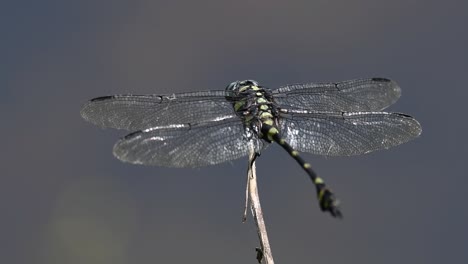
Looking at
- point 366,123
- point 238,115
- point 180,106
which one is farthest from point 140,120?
point 366,123

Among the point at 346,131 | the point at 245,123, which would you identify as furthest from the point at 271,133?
the point at 346,131

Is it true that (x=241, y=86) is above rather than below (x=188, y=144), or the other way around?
above

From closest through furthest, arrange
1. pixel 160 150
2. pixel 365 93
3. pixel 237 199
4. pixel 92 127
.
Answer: pixel 160 150 → pixel 365 93 → pixel 237 199 → pixel 92 127

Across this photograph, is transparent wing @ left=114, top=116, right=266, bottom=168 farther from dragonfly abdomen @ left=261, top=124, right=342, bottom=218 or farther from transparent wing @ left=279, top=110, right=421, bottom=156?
transparent wing @ left=279, top=110, right=421, bottom=156

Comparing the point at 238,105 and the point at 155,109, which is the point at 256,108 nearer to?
the point at 238,105

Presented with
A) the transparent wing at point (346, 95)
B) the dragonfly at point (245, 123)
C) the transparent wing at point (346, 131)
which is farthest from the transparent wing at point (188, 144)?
the transparent wing at point (346, 95)

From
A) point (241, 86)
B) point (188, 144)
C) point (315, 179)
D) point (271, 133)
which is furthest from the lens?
point (241, 86)

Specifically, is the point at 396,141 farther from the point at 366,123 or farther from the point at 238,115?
the point at 238,115

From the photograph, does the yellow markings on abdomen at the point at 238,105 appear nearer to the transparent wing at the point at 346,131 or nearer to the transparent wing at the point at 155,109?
the transparent wing at the point at 155,109
